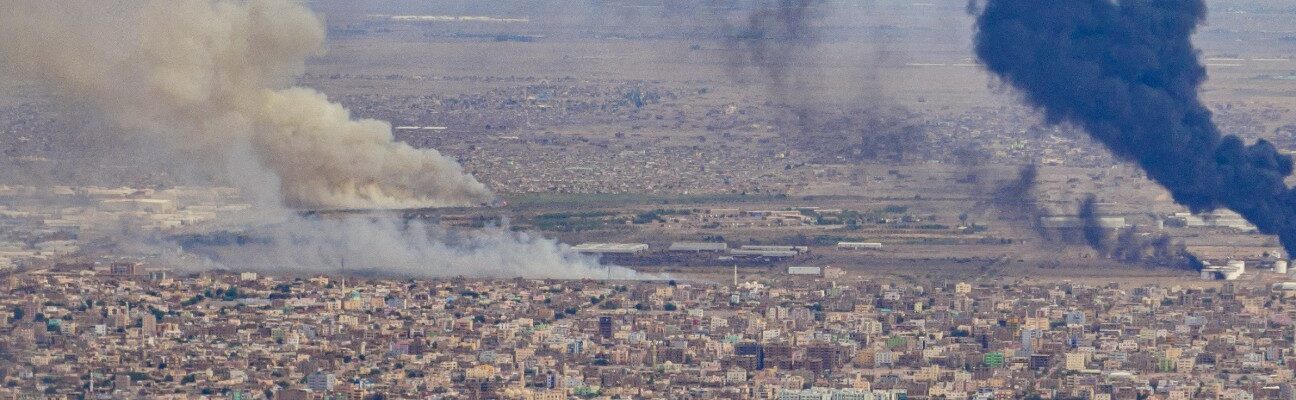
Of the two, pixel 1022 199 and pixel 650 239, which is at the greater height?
pixel 1022 199

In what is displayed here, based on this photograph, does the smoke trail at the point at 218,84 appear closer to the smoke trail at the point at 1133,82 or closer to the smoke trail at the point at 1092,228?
the smoke trail at the point at 1133,82

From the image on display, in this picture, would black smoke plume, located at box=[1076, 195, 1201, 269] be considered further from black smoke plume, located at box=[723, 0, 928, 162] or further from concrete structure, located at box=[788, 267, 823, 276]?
black smoke plume, located at box=[723, 0, 928, 162]

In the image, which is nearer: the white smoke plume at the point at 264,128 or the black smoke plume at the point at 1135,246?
the white smoke plume at the point at 264,128

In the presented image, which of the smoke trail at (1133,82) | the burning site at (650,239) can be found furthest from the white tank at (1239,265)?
the smoke trail at (1133,82)

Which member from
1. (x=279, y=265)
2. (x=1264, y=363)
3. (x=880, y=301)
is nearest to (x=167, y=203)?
(x=279, y=265)

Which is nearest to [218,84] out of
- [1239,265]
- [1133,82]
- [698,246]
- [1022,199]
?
[1133,82]

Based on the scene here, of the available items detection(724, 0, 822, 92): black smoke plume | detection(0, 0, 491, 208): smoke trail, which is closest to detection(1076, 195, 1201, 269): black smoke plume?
detection(724, 0, 822, 92): black smoke plume

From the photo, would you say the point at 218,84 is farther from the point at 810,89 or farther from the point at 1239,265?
the point at 810,89
